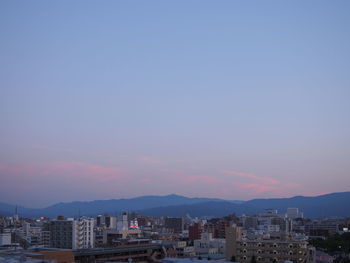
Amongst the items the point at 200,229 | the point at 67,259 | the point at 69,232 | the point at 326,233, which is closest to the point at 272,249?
the point at 67,259

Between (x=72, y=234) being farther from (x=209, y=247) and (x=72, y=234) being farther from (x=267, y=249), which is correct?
(x=267, y=249)

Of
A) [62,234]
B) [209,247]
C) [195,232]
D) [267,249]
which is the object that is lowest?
[195,232]

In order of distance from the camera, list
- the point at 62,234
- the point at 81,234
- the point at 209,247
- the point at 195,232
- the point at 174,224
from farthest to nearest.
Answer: the point at 174,224 → the point at 195,232 → the point at 62,234 → the point at 81,234 → the point at 209,247

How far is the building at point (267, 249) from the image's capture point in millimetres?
26125

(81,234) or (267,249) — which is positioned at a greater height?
(267,249)

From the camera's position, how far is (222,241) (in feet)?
126

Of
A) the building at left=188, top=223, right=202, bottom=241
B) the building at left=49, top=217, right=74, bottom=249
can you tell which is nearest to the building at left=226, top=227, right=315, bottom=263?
the building at left=49, top=217, right=74, bottom=249

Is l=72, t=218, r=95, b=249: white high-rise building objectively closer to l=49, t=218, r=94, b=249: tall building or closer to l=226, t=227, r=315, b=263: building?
l=49, t=218, r=94, b=249: tall building

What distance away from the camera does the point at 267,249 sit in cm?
2706

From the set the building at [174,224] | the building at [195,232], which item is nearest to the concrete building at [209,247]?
the building at [195,232]

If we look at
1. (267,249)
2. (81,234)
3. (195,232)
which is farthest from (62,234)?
(267,249)

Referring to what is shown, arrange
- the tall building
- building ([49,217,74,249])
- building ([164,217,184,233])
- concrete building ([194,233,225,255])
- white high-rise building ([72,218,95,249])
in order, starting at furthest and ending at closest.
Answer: building ([164,217,184,233])
building ([49,217,74,249])
the tall building
white high-rise building ([72,218,95,249])
concrete building ([194,233,225,255])

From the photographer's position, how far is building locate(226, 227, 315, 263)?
85.7 feet

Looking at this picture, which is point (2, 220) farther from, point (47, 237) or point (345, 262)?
point (345, 262)
